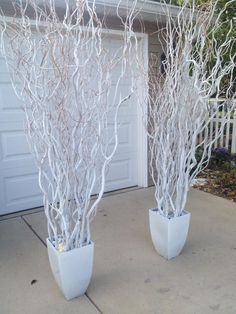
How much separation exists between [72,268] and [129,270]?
619 millimetres

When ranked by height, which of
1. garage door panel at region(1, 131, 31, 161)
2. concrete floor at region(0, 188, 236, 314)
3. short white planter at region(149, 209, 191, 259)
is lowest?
concrete floor at region(0, 188, 236, 314)

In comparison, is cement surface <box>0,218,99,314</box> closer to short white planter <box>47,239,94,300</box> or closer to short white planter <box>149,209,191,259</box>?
short white planter <box>47,239,94,300</box>

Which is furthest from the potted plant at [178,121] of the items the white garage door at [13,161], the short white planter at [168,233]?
the white garage door at [13,161]

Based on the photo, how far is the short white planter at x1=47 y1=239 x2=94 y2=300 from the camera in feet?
6.38

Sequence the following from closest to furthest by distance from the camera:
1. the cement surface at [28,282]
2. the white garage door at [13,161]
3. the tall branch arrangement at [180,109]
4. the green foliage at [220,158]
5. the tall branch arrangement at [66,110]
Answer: the tall branch arrangement at [66,110]
the cement surface at [28,282]
the tall branch arrangement at [180,109]
the white garage door at [13,161]
the green foliage at [220,158]

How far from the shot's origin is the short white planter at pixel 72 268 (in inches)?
76.6

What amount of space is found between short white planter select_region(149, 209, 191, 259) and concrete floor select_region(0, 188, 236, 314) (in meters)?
0.08

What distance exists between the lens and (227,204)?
3.81 meters

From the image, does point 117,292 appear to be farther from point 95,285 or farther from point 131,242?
point 131,242

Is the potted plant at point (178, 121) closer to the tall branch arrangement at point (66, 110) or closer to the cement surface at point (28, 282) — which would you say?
the tall branch arrangement at point (66, 110)

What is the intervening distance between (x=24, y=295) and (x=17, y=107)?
2095 millimetres

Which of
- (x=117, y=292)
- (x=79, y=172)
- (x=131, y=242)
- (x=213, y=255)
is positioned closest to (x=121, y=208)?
(x=131, y=242)

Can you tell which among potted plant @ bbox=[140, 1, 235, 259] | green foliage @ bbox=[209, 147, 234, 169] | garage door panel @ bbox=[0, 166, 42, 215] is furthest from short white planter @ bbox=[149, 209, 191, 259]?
green foliage @ bbox=[209, 147, 234, 169]

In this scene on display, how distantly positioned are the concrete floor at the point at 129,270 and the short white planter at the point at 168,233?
3.3 inches
